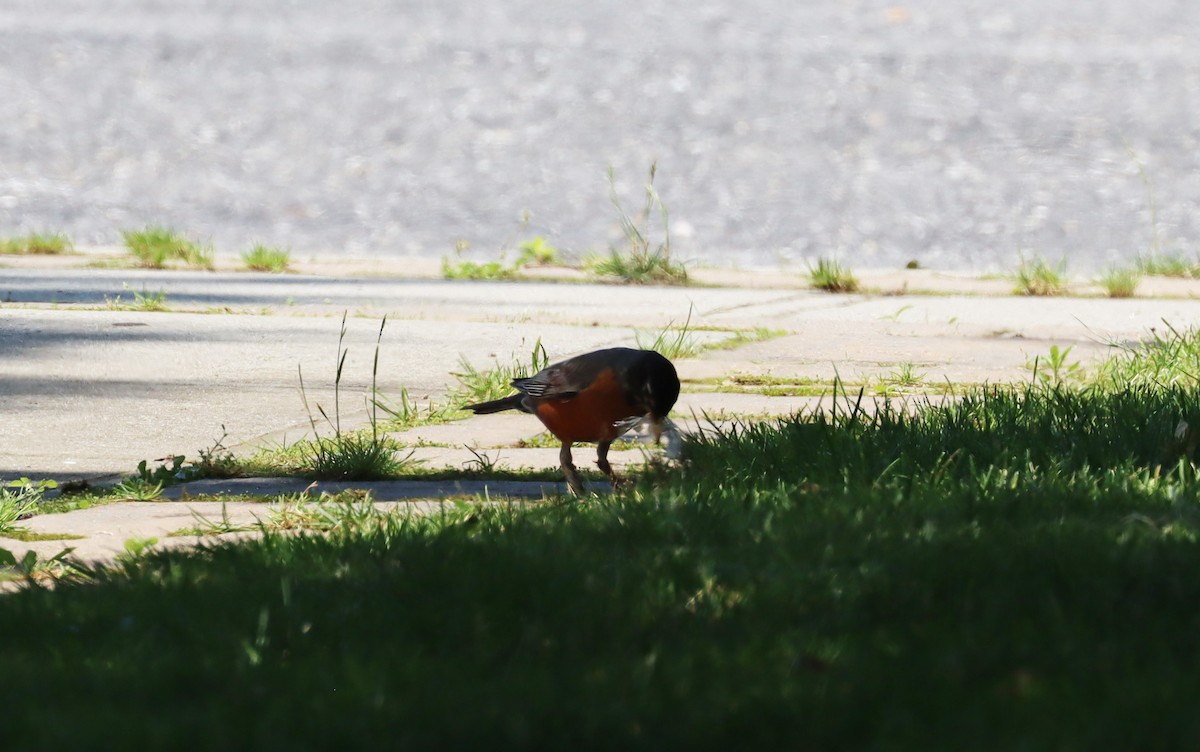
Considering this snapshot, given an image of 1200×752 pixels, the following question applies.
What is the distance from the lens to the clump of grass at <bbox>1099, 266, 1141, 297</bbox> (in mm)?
7781

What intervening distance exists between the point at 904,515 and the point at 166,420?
240cm

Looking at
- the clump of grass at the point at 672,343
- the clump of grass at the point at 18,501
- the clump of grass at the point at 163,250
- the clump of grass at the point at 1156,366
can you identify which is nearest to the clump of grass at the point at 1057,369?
the clump of grass at the point at 1156,366

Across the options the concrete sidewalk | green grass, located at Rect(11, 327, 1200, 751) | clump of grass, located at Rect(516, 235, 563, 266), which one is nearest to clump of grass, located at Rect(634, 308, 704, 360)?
the concrete sidewalk

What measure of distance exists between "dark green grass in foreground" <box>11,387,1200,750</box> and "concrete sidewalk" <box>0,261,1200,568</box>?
26.2 inches

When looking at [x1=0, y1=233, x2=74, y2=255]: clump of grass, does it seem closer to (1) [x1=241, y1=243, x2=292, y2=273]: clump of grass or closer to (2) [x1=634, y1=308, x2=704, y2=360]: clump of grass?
(1) [x1=241, y1=243, x2=292, y2=273]: clump of grass

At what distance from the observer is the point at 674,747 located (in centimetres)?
213

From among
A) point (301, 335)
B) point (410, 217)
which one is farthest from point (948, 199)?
point (301, 335)

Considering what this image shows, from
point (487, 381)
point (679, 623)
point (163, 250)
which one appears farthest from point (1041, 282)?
point (679, 623)

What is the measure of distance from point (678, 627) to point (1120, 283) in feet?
18.8

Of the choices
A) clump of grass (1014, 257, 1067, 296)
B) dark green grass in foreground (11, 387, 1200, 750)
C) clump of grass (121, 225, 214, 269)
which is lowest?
dark green grass in foreground (11, 387, 1200, 750)

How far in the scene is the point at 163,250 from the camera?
905 cm

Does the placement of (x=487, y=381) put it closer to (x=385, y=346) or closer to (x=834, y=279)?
(x=385, y=346)

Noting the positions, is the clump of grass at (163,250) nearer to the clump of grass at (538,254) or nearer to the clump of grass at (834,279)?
the clump of grass at (538,254)

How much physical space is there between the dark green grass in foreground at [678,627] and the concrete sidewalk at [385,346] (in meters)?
0.67
